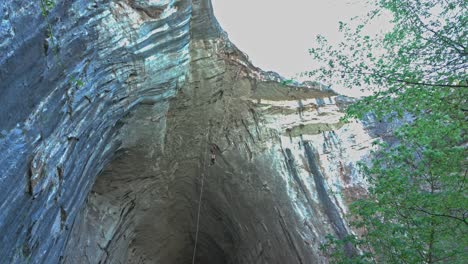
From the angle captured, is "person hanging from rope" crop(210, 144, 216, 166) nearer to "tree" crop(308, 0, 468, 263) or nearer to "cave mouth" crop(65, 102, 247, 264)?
"cave mouth" crop(65, 102, 247, 264)

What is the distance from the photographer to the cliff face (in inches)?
121

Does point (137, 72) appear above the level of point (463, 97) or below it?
above

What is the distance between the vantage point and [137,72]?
537cm

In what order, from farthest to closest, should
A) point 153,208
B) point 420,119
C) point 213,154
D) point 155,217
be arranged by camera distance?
1. point 155,217
2. point 153,208
3. point 213,154
4. point 420,119

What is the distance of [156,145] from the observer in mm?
7316

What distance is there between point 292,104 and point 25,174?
6278 mm

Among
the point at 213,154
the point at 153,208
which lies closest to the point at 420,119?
the point at 213,154

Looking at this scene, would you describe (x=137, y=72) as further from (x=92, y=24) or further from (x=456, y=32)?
(x=456, y=32)

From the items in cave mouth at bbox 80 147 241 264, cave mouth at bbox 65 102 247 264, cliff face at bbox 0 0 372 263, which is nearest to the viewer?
cliff face at bbox 0 0 372 263

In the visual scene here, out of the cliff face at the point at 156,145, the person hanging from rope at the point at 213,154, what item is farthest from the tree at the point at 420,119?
the person hanging from rope at the point at 213,154

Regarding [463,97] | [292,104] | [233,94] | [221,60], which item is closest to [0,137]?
[463,97]

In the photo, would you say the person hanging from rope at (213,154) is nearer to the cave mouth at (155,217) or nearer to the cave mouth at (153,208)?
the cave mouth at (153,208)

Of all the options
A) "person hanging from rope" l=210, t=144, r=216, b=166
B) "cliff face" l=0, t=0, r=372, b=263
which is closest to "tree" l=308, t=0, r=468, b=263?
"cliff face" l=0, t=0, r=372, b=263

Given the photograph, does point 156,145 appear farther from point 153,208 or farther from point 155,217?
point 155,217
